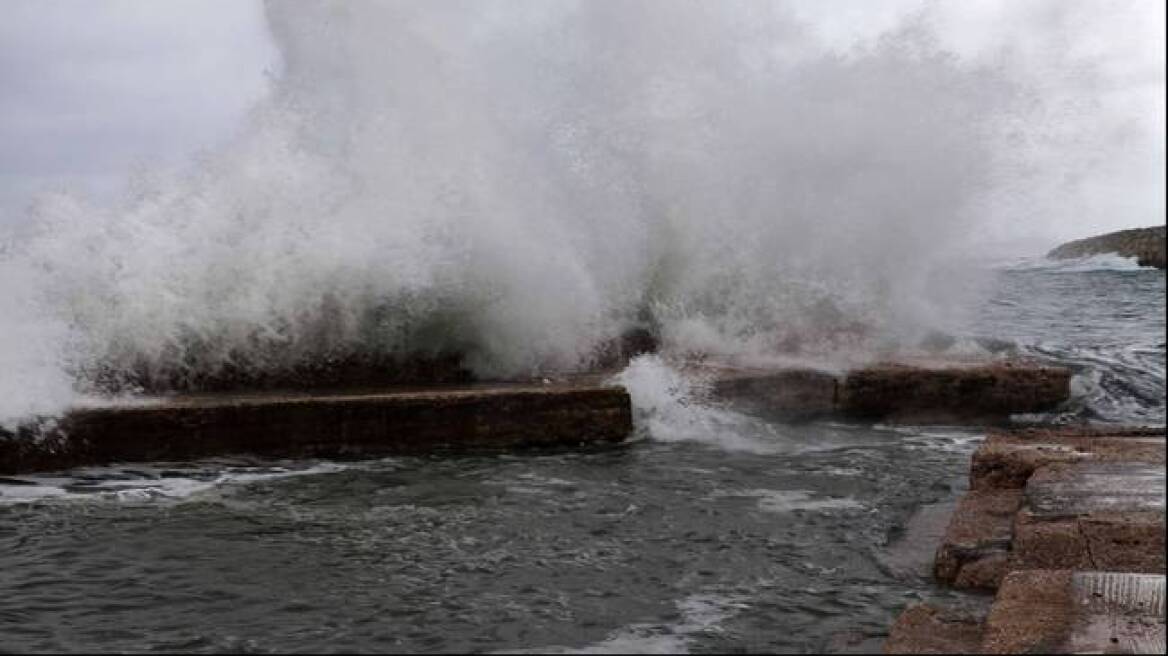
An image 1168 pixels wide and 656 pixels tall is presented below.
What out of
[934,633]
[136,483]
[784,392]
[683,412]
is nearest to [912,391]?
[784,392]

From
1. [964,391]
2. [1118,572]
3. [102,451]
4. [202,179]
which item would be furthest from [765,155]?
[1118,572]

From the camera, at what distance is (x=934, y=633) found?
315 cm

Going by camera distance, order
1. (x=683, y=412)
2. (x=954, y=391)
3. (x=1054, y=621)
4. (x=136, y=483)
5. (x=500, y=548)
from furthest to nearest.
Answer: (x=954, y=391)
(x=683, y=412)
(x=136, y=483)
(x=500, y=548)
(x=1054, y=621)

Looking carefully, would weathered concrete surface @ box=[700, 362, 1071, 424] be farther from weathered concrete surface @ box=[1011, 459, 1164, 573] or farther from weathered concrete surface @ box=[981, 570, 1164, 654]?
weathered concrete surface @ box=[981, 570, 1164, 654]

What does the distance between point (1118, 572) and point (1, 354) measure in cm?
591

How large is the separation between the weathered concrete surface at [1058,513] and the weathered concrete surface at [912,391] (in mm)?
2310

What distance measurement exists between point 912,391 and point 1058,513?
386 cm

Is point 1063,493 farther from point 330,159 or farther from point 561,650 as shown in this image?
point 330,159

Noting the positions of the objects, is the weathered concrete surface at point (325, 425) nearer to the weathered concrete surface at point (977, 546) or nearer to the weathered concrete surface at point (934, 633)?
the weathered concrete surface at point (977, 546)

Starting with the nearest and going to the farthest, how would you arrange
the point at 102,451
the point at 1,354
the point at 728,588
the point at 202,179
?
the point at 728,588 < the point at 102,451 < the point at 1,354 < the point at 202,179

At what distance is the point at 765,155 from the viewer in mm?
10703

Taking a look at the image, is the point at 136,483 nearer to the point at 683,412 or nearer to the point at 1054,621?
the point at 683,412

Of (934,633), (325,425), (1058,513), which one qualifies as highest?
(325,425)

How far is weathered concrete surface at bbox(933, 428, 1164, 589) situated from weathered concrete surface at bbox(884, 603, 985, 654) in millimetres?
521
